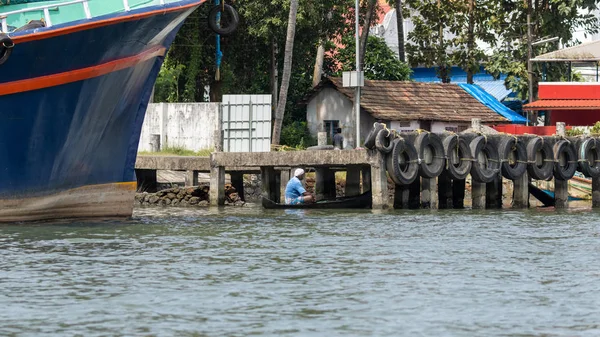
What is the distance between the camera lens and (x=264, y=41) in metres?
41.3

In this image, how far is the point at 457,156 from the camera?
2769 cm

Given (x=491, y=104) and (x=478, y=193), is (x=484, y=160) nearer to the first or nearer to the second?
(x=478, y=193)

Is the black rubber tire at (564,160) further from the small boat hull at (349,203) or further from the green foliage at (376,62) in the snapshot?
the green foliage at (376,62)

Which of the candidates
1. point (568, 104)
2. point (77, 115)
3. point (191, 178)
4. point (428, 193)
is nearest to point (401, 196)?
point (428, 193)

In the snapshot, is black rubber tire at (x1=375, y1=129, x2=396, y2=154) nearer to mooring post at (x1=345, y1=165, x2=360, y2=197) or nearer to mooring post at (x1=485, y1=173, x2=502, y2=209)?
mooring post at (x1=485, y1=173, x2=502, y2=209)

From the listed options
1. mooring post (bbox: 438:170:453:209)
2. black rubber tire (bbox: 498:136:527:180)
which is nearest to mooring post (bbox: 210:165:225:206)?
mooring post (bbox: 438:170:453:209)

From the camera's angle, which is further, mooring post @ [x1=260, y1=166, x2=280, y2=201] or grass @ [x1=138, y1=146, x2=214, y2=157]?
grass @ [x1=138, y1=146, x2=214, y2=157]

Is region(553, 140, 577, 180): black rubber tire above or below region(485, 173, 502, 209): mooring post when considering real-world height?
above

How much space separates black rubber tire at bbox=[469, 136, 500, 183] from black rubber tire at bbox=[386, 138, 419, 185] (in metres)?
1.69

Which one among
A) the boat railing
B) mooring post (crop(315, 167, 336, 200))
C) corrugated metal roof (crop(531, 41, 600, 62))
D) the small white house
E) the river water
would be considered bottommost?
the river water

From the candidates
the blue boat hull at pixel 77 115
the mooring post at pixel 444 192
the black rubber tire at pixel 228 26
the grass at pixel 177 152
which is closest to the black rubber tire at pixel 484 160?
the mooring post at pixel 444 192

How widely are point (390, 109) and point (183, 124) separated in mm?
7488

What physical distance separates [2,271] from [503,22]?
31677mm

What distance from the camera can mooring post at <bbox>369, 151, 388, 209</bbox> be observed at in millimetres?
26422
